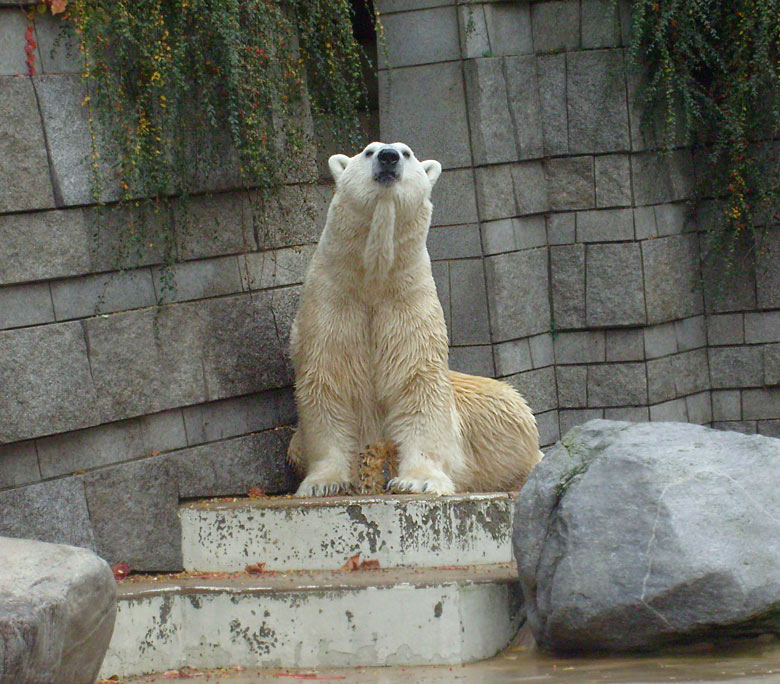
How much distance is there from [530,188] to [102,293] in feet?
8.46

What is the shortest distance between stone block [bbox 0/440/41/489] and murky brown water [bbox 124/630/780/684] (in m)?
0.81

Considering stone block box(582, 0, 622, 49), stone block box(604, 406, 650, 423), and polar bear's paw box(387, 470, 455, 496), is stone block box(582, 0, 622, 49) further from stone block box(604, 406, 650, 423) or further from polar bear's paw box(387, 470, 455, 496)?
polar bear's paw box(387, 470, 455, 496)

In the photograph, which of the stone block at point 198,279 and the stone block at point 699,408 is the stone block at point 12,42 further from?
the stone block at point 699,408

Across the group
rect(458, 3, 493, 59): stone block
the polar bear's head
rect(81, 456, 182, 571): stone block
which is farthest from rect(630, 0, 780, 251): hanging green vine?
rect(81, 456, 182, 571): stone block

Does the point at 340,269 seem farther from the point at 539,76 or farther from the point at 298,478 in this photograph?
the point at 539,76

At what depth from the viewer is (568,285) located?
6387 mm

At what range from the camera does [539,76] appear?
629 cm

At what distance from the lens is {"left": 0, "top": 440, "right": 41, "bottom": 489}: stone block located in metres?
4.21

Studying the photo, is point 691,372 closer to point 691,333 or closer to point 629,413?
point 691,333

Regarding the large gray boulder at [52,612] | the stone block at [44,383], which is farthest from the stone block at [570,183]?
the large gray boulder at [52,612]

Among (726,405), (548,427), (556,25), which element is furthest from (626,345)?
(556,25)

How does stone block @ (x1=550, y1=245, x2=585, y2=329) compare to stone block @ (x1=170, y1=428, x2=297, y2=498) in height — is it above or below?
above

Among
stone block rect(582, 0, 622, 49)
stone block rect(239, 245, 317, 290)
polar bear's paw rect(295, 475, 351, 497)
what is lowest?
polar bear's paw rect(295, 475, 351, 497)

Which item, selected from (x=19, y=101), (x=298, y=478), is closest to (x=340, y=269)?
(x=298, y=478)
